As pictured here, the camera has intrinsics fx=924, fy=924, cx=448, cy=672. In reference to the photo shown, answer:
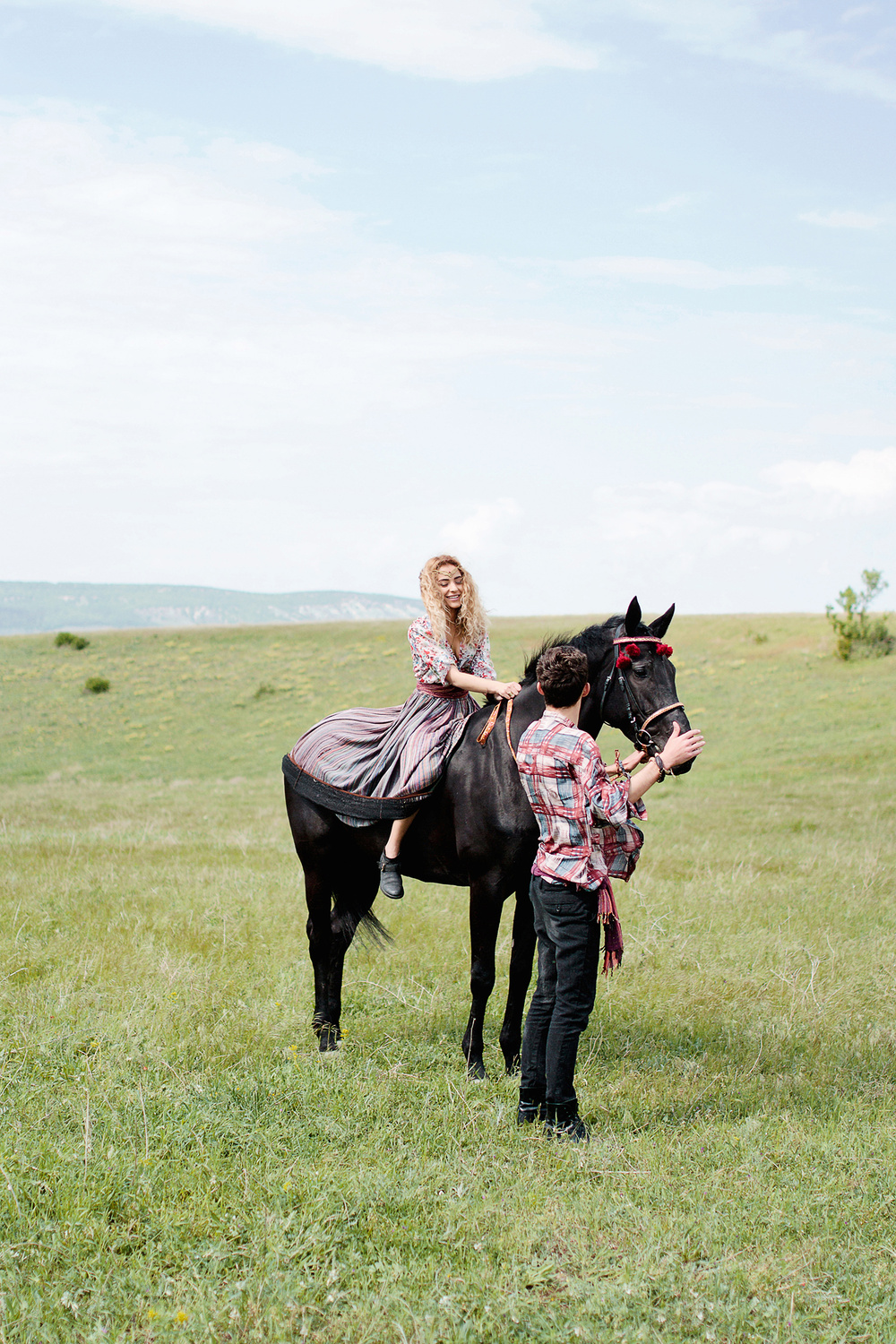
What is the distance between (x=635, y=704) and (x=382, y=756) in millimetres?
1862

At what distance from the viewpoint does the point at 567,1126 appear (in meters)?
4.59

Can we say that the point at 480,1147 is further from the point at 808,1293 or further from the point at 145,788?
the point at 145,788

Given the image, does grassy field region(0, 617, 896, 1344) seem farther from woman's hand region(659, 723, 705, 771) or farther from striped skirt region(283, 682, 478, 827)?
woman's hand region(659, 723, 705, 771)

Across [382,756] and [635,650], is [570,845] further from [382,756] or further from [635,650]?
[382,756]

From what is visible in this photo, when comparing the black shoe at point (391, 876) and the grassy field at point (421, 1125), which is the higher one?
the black shoe at point (391, 876)

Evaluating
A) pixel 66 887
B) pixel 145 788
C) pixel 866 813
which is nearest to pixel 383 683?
pixel 145 788

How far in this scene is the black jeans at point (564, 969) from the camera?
14.5 feet

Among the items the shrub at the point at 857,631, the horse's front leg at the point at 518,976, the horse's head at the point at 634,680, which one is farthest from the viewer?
the shrub at the point at 857,631

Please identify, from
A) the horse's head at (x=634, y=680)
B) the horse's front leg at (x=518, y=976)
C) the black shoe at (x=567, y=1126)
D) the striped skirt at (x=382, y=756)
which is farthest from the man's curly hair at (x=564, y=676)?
the black shoe at (x=567, y=1126)

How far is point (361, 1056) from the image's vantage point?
5.73 m

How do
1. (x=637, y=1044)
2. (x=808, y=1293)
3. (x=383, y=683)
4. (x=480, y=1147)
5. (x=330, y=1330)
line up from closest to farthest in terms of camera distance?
(x=330, y=1330) < (x=808, y=1293) < (x=480, y=1147) < (x=637, y=1044) < (x=383, y=683)

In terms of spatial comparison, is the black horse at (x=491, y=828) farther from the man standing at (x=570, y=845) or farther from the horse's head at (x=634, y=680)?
the man standing at (x=570, y=845)

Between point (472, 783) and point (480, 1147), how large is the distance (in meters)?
1.98

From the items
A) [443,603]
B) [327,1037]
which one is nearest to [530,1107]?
[327,1037]
